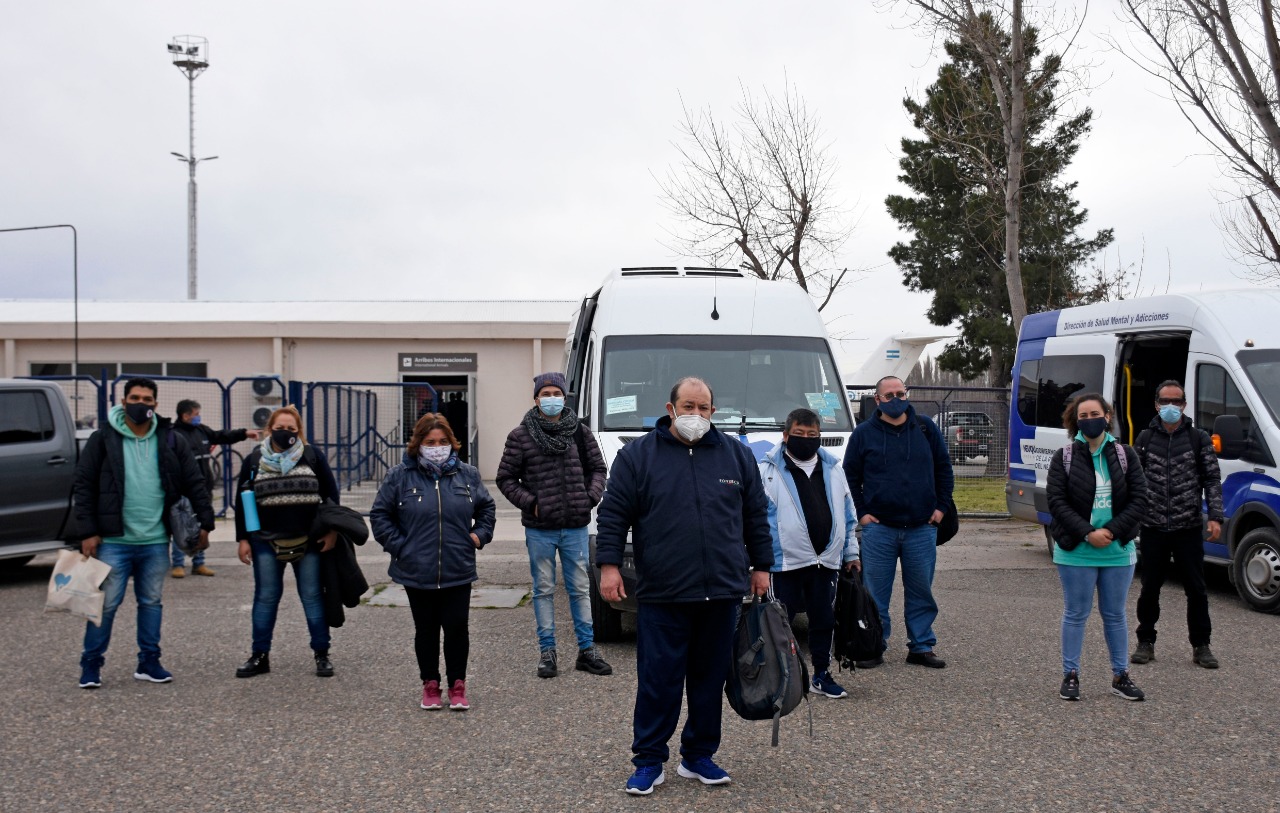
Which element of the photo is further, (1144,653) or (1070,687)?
(1144,653)

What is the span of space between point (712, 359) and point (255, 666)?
410cm

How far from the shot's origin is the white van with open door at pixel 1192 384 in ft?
32.3

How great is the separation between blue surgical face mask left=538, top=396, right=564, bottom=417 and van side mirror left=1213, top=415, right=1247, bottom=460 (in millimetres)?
5335

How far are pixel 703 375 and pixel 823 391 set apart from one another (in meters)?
0.98

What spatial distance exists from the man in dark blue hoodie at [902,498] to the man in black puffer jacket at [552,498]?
1.74 meters

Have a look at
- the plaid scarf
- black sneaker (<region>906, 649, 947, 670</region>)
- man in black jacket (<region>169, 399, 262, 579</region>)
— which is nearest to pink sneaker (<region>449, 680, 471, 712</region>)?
the plaid scarf

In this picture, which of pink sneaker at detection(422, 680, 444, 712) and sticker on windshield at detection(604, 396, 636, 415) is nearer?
pink sneaker at detection(422, 680, 444, 712)

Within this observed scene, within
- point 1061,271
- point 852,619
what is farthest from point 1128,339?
point 1061,271

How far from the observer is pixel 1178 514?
307 inches

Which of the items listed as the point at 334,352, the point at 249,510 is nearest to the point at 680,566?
the point at 249,510

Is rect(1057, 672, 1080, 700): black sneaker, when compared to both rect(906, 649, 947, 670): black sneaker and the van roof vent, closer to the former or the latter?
rect(906, 649, 947, 670): black sneaker

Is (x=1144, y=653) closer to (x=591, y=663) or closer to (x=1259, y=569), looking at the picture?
(x=1259, y=569)

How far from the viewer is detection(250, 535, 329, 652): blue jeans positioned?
7484 mm

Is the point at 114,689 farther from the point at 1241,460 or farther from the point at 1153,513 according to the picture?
the point at 1241,460
